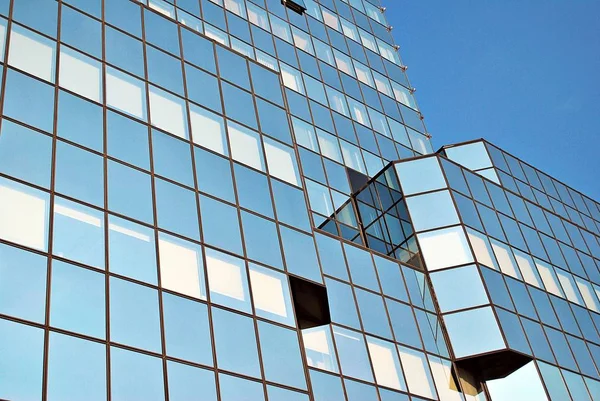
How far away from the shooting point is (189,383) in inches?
712

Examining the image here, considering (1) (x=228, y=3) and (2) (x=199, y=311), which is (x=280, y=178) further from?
(1) (x=228, y=3)

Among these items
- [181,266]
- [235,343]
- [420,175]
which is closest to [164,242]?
[181,266]

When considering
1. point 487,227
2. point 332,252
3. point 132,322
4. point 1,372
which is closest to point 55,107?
point 132,322

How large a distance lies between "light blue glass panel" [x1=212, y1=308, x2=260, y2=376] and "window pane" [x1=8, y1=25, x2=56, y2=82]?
27.0ft

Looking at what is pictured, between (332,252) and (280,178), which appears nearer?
(280,178)

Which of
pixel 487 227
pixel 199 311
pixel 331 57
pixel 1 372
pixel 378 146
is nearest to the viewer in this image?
pixel 1 372

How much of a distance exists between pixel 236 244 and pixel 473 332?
11.4 meters

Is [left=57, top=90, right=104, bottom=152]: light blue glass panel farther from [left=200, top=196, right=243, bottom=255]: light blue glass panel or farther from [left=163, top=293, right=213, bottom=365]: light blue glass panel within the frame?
[left=163, top=293, right=213, bottom=365]: light blue glass panel

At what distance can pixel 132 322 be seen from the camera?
59.2ft

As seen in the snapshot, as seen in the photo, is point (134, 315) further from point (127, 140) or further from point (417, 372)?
point (417, 372)

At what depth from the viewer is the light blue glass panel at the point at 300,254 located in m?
23.5

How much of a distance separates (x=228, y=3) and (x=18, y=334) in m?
30.5

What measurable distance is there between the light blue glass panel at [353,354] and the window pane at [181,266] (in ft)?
21.9

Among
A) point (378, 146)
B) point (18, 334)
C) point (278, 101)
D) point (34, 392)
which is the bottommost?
point (34, 392)
